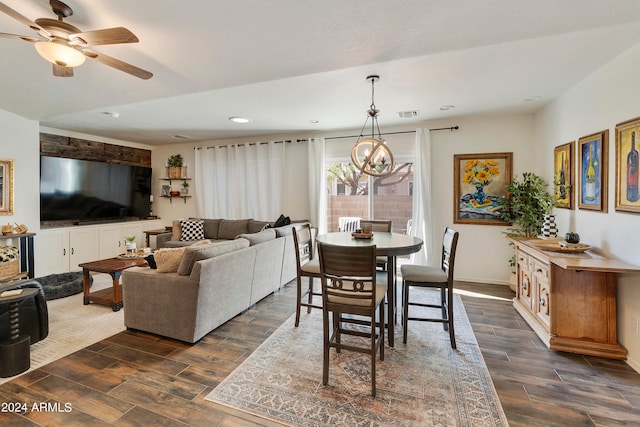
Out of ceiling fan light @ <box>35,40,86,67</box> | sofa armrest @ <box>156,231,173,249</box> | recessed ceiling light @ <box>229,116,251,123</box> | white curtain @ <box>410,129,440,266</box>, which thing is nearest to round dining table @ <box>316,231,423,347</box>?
white curtain @ <box>410,129,440,266</box>

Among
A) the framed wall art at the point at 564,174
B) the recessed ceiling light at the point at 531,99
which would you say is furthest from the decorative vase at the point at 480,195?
the recessed ceiling light at the point at 531,99

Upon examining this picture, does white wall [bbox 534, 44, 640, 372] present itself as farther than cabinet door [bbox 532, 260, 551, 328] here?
No

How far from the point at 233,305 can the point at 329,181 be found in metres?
3.03

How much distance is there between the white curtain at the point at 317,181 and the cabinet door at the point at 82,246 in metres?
3.93

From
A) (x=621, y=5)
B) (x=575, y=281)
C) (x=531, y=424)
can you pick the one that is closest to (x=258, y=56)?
(x=621, y=5)

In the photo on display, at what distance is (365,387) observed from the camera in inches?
80.6

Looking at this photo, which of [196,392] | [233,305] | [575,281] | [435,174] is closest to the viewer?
[196,392]

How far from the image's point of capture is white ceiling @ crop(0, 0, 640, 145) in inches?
68.0

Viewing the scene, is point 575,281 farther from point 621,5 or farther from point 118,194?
point 118,194

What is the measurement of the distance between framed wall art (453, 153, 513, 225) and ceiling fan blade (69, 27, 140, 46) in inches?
169

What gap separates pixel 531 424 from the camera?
1.71m

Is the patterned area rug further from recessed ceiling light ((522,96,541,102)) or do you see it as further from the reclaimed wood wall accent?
the reclaimed wood wall accent

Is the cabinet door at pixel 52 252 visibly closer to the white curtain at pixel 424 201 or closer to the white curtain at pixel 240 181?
the white curtain at pixel 240 181

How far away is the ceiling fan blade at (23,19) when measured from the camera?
150 centimetres
